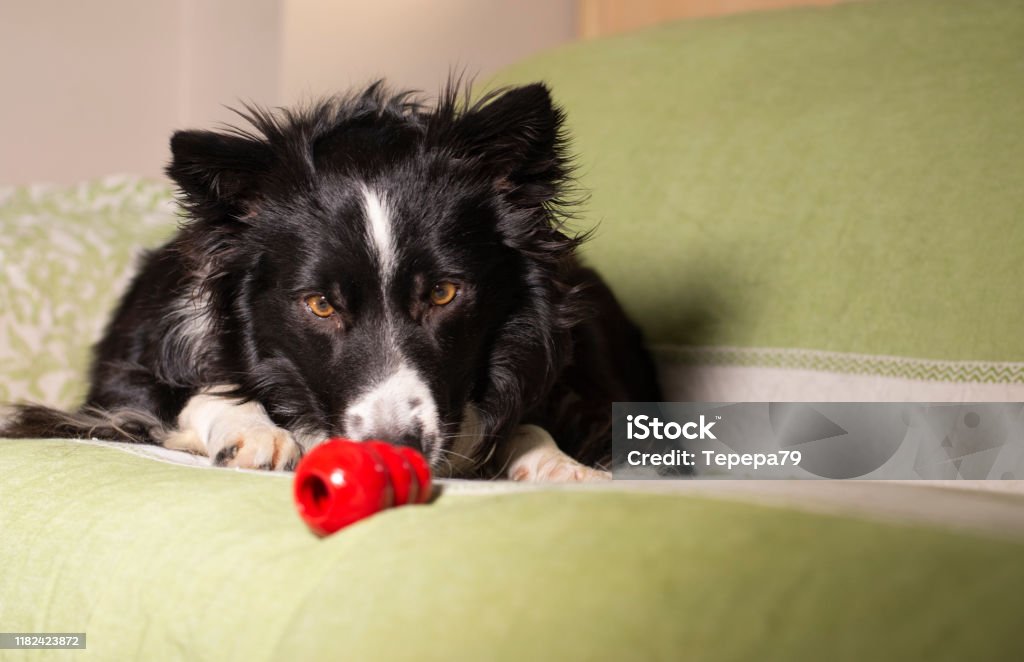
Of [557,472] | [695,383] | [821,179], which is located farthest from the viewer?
[695,383]

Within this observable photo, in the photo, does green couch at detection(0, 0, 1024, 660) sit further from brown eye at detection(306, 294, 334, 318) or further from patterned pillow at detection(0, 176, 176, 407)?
brown eye at detection(306, 294, 334, 318)

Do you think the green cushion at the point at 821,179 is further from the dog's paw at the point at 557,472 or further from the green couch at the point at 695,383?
the dog's paw at the point at 557,472

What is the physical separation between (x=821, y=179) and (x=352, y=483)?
2205 millimetres

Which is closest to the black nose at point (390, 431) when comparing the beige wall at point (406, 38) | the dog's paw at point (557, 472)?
the dog's paw at point (557, 472)

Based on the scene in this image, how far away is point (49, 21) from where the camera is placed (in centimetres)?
480

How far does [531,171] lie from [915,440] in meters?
1.22

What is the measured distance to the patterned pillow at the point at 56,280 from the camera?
3.21 meters

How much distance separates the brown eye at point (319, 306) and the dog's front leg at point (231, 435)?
0.27 meters

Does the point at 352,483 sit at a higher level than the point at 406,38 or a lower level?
lower

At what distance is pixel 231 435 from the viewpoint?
2131mm

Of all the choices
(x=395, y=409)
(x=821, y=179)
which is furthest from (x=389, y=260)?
(x=821, y=179)

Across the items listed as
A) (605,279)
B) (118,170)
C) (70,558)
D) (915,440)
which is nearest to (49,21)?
(118,170)

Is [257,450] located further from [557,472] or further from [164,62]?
[164,62]

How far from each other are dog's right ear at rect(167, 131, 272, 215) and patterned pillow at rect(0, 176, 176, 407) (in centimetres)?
92
